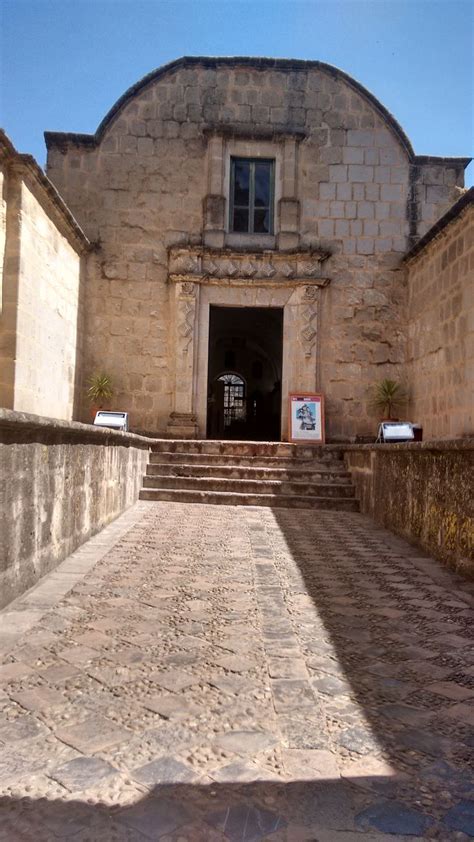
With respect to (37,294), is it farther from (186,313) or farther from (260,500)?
(260,500)

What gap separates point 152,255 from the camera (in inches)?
438

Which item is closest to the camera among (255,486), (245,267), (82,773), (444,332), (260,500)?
(82,773)

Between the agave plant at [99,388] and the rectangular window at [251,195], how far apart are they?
12.6ft

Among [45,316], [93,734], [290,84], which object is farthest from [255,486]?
[290,84]

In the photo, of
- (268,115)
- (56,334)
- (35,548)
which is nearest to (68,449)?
(35,548)

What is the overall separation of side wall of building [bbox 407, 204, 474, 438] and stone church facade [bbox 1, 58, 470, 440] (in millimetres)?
658

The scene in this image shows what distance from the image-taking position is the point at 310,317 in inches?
432

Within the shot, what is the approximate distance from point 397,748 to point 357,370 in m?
9.69

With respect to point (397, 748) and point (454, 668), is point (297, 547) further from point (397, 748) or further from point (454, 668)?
point (397, 748)

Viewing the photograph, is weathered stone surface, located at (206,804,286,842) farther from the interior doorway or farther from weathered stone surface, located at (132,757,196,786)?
the interior doorway

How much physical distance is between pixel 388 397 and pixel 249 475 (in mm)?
3696

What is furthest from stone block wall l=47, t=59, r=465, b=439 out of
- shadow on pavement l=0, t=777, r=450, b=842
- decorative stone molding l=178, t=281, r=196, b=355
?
shadow on pavement l=0, t=777, r=450, b=842

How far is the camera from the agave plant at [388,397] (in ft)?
35.4

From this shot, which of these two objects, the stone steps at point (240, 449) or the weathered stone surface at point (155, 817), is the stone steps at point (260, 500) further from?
the weathered stone surface at point (155, 817)
